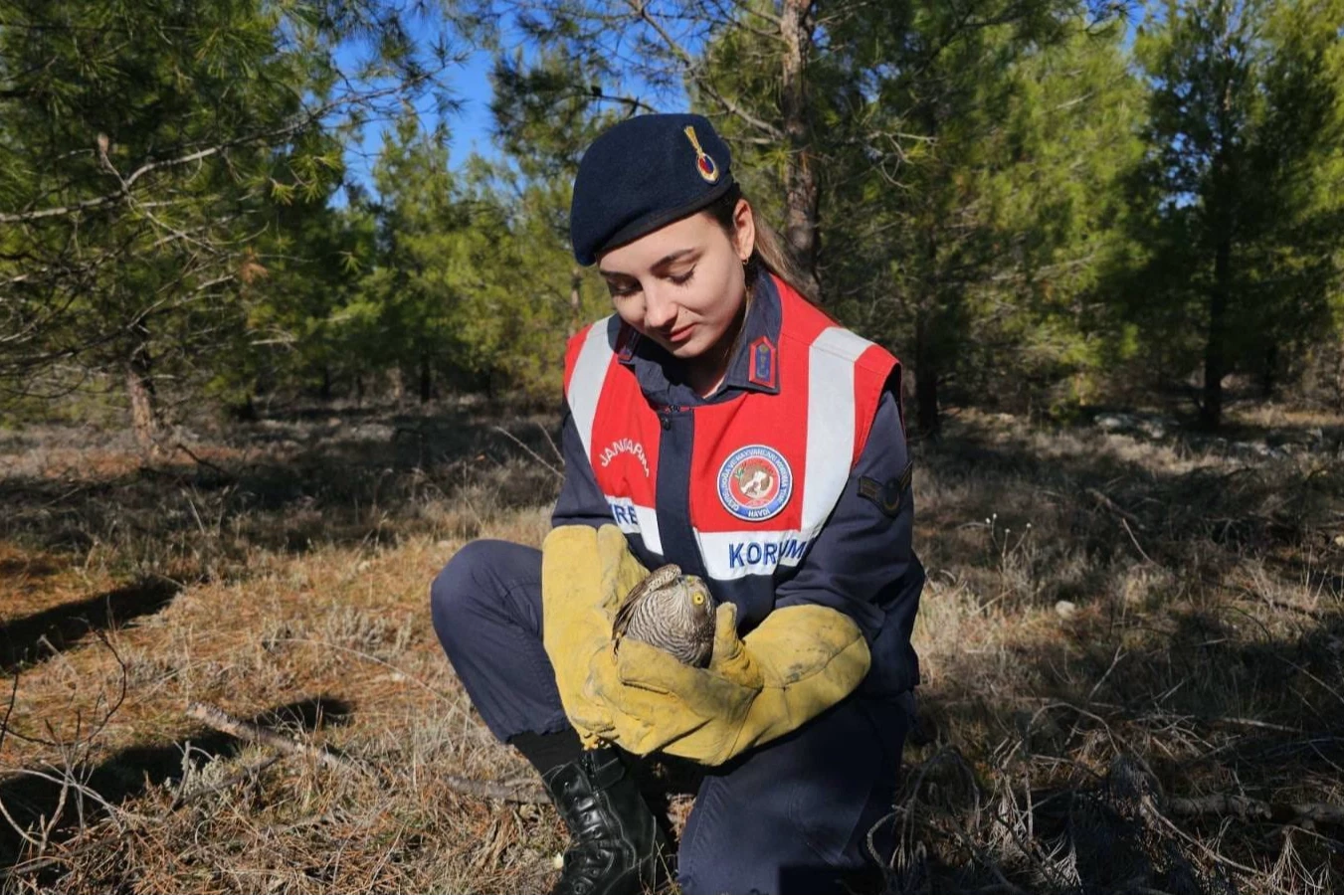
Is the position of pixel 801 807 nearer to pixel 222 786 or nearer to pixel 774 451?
pixel 774 451

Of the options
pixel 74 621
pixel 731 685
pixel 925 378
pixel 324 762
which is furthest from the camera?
pixel 925 378

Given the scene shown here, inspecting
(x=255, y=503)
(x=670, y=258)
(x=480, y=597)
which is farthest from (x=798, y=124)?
(x=255, y=503)

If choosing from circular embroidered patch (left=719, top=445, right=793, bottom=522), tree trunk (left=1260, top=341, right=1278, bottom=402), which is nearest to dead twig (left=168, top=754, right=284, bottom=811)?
circular embroidered patch (left=719, top=445, right=793, bottom=522)

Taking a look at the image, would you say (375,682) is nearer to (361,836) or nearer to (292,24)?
(361,836)

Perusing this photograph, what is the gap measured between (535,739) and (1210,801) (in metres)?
1.53

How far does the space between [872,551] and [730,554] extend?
0.93ft

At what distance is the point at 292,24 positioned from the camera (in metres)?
3.32

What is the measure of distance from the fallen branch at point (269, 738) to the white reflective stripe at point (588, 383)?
1019 millimetres

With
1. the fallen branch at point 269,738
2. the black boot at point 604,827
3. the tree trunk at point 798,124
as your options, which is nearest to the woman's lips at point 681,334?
the black boot at point 604,827

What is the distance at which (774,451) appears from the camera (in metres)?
1.65

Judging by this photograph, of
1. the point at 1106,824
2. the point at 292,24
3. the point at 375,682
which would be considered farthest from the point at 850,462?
the point at 292,24

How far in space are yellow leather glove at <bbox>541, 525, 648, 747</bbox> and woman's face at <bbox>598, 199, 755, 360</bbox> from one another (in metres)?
0.45

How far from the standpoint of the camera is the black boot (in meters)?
1.71

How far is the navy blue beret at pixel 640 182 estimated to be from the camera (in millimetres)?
1521
